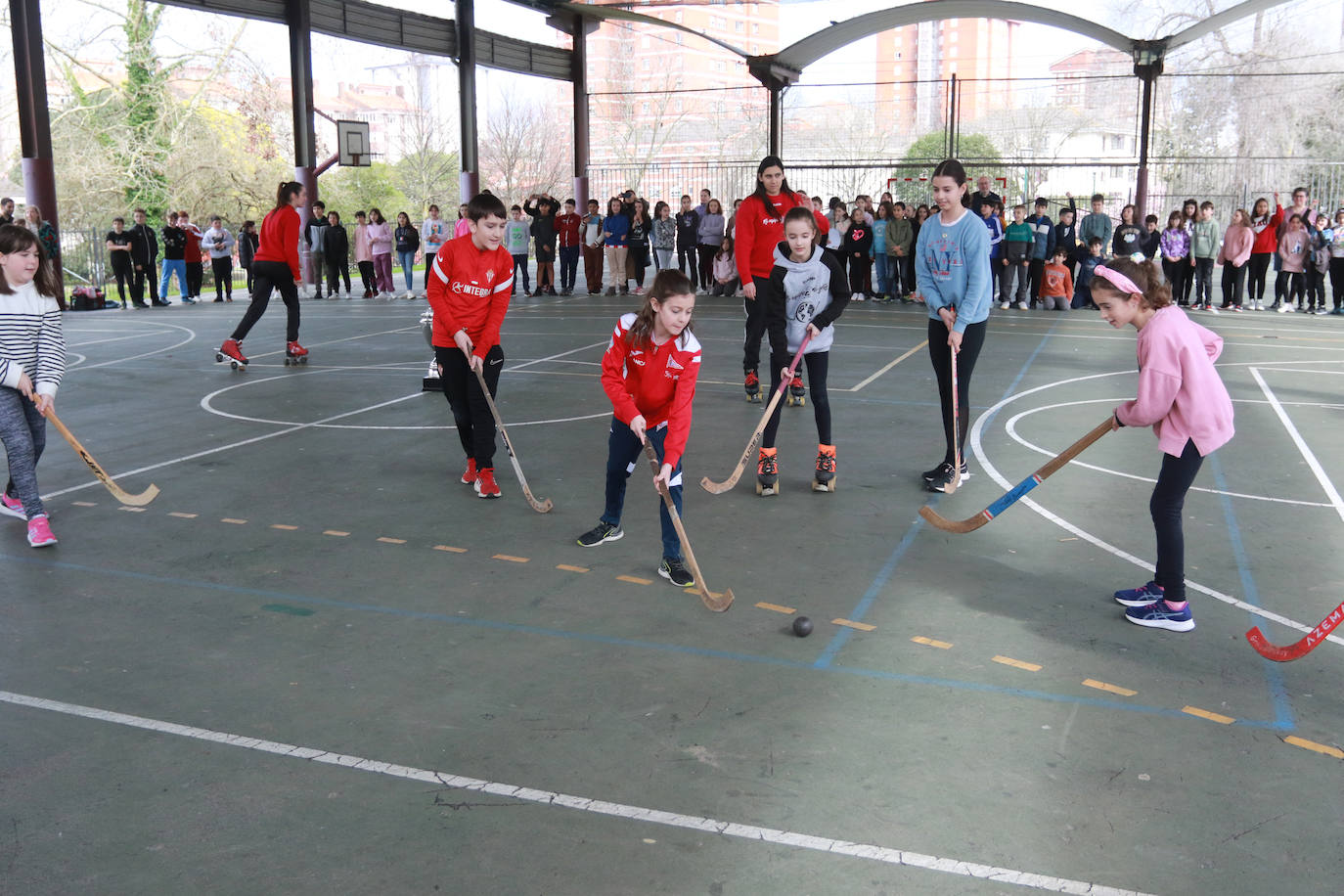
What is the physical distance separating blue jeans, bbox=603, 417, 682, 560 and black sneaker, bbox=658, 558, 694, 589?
0.12ft

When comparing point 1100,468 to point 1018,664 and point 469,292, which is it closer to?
point 1018,664

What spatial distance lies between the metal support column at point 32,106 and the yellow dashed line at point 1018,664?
1914cm

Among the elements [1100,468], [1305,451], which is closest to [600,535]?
[1100,468]

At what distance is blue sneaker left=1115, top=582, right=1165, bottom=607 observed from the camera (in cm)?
533

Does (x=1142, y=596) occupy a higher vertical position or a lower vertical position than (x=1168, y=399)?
lower

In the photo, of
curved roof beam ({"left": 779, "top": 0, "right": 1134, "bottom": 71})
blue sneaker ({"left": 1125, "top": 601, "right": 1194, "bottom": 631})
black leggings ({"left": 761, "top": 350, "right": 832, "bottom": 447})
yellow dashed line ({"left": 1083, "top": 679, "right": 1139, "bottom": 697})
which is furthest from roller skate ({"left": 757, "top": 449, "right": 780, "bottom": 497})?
curved roof beam ({"left": 779, "top": 0, "right": 1134, "bottom": 71})

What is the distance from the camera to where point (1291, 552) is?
620cm

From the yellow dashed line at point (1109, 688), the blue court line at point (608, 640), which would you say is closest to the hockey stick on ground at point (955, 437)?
the yellow dashed line at point (1109, 688)

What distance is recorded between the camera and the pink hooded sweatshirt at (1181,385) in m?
4.98

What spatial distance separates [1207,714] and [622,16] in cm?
2488

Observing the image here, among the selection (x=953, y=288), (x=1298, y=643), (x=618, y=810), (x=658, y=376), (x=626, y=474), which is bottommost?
(x=618, y=810)

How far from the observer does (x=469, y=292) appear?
297 inches

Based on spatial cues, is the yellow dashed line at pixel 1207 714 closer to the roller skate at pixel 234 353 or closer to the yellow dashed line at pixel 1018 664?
the yellow dashed line at pixel 1018 664

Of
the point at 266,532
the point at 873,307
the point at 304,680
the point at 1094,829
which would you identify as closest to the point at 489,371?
the point at 266,532
